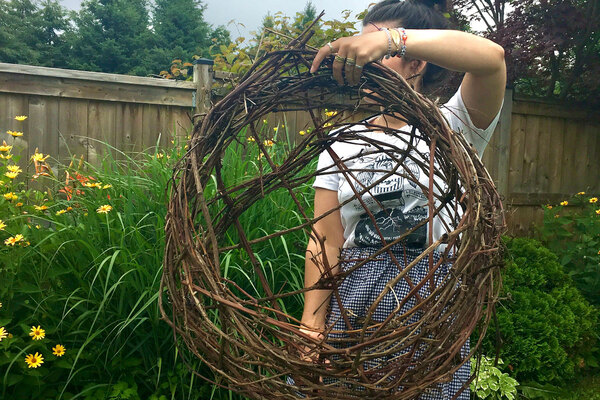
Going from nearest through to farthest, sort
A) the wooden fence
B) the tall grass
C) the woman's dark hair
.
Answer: the woman's dark hair, the tall grass, the wooden fence

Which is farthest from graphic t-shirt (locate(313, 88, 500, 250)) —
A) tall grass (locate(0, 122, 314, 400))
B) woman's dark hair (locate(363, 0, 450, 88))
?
tall grass (locate(0, 122, 314, 400))

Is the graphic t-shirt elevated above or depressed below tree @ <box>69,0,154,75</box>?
below

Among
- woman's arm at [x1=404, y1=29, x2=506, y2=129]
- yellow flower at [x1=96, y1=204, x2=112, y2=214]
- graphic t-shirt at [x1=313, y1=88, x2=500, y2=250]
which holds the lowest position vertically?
yellow flower at [x1=96, y1=204, x2=112, y2=214]

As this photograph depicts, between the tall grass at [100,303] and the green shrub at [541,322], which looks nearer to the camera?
the tall grass at [100,303]

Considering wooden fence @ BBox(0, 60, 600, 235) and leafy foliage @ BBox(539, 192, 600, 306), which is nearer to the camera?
leafy foliage @ BBox(539, 192, 600, 306)

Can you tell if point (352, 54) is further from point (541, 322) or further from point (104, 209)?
point (541, 322)

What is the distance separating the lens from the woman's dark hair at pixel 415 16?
5.01 feet

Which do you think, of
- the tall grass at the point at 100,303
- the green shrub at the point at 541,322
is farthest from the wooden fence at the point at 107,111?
the tall grass at the point at 100,303

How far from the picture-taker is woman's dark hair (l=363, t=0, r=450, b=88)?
1528mm

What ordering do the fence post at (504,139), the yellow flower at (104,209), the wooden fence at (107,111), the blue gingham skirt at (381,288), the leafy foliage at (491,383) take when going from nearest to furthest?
the blue gingham skirt at (381,288)
the yellow flower at (104,209)
the leafy foliage at (491,383)
the wooden fence at (107,111)
the fence post at (504,139)

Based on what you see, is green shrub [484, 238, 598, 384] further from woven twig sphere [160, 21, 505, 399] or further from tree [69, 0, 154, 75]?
tree [69, 0, 154, 75]

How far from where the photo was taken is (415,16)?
1.54 m

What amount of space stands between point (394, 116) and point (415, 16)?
75 cm

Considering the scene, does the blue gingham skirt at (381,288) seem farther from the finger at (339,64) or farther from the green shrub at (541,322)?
the green shrub at (541,322)
